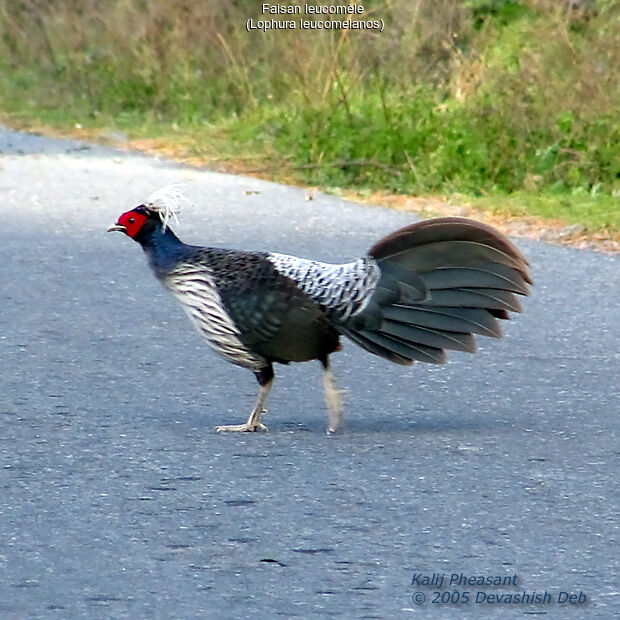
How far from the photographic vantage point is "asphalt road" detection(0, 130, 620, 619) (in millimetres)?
3955

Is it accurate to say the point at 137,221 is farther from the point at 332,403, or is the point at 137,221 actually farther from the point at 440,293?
the point at 440,293

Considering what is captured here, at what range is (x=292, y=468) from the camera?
5070 mm

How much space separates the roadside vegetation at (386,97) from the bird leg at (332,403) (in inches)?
180

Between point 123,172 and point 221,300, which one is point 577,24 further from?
point 221,300

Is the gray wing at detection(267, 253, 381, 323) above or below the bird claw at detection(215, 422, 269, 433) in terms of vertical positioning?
above

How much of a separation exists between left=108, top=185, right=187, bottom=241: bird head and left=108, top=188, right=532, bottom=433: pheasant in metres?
0.13

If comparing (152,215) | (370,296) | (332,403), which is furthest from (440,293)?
(152,215)

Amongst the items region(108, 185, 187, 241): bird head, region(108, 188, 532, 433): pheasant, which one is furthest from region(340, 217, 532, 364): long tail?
region(108, 185, 187, 241): bird head

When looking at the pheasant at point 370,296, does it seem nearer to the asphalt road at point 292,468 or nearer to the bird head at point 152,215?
the bird head at point 152,215

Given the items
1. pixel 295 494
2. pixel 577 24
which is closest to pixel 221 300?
pixel 295 494

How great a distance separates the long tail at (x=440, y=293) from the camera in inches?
217

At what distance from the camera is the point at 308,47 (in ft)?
48.2

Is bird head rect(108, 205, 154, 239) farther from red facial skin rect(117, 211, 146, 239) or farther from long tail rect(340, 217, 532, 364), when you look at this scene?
long tail rect(340, 217, 532, 364)

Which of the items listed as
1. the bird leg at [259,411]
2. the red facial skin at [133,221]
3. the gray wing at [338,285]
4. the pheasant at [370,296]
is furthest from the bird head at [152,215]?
the bird leg at [259,411]
